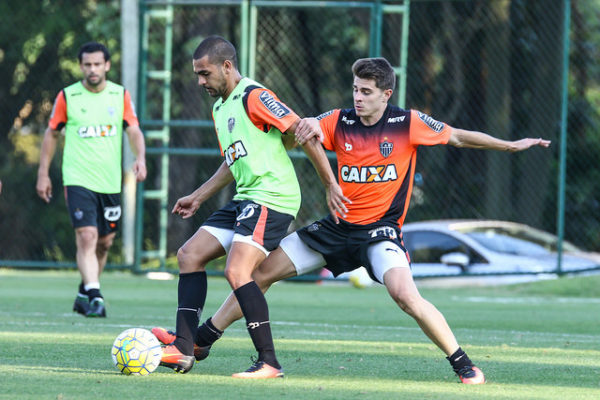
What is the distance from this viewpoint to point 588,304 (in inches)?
504

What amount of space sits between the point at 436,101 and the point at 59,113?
9.60 m

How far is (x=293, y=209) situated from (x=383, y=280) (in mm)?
619

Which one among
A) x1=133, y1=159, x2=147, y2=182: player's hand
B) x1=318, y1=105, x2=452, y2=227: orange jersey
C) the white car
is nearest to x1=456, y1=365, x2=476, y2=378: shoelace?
x1=318, y1=105, x2=452, y2=227: orange jersey

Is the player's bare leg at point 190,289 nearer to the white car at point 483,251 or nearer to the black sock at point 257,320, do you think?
the black sock at point 257,320

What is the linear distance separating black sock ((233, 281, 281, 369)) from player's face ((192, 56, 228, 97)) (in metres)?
1.07

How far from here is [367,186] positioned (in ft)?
21.8

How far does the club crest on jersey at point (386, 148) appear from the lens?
21.8ft

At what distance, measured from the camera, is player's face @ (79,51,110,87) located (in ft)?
33.1

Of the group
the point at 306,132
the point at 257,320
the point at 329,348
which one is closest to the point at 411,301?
the point at 257,320

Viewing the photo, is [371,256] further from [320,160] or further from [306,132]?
[306,132]

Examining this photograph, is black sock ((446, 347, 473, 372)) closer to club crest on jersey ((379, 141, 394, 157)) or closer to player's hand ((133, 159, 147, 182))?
club crest on jersey ((379, 141, 394, 157))

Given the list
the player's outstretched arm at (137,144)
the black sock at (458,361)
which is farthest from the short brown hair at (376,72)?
the player's outstretched arm at (137,144)

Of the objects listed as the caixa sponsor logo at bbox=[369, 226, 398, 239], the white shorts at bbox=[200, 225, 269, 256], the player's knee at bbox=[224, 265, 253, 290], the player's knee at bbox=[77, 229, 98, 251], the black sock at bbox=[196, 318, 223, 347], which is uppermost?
the caixa sponsor logo at bbox=[369, 226, 398, 239]

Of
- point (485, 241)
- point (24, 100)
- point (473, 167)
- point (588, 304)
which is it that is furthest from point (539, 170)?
point (24, 100)
